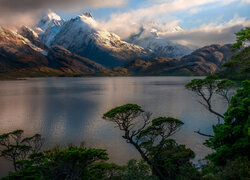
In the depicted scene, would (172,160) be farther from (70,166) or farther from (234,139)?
(70,166)

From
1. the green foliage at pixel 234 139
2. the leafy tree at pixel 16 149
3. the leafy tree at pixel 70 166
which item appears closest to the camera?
the green foliage at pixel 234 139

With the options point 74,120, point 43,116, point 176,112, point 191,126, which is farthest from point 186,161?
point 43,116

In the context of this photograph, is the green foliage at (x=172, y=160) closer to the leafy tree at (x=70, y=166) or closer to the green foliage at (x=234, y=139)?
the green foliage at (x=234, y=139)

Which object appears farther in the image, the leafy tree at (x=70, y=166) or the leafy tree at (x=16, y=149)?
the leafy tree at (x=16, y=149)

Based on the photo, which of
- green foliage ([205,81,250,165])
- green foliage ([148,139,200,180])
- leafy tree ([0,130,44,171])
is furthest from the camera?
leafy tree ([0,130,44,171])

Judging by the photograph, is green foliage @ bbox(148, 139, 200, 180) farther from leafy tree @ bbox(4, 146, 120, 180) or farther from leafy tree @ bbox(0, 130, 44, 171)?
leafy tree @ bbox(0, 130, 44, 171)

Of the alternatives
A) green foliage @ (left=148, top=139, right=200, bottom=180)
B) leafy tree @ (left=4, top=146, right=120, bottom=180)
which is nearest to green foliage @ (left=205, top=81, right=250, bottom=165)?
green foliage @ (left=148, top=139, right=200, bottom=180)

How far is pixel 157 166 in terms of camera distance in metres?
30.2

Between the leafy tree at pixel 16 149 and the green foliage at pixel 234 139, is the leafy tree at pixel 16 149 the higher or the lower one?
the lower one

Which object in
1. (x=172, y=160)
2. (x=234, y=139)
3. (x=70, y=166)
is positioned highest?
(x=234, y=139)

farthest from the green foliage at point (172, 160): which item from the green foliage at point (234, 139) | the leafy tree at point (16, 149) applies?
the leafy tree at point (16, 149)

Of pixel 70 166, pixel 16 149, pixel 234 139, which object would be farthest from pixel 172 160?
pixel 16 149

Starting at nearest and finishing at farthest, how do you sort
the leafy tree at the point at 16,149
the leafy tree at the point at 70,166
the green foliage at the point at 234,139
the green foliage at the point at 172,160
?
the green foliage at the point at 234,139, the leafy tree at the point at 70,166, the green foliage at the point at 172,160, the leafy tree at the point at 16,149

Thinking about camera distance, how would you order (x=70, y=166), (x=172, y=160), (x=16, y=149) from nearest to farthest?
(x=70, y=166) < (x=172, y=160) < (x=16, y=149)
